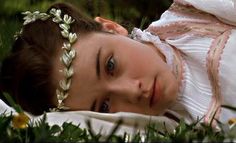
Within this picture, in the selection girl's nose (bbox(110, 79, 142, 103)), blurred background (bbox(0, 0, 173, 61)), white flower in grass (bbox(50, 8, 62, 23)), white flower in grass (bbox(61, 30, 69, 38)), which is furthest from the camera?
blurred background (bbox(0, 0, 173, 61))

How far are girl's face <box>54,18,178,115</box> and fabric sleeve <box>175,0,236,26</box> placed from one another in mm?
268

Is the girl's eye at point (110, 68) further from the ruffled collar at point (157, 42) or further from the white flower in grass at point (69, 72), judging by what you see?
the ruffled collar at point (157, 42)

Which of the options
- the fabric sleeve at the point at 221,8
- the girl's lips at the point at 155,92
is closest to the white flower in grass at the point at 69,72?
the girl's lips at the point at 155,92

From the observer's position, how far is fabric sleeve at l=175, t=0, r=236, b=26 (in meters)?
1.95

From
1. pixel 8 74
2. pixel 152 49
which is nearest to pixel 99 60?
pixel 152 49

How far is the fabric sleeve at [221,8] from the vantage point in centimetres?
195

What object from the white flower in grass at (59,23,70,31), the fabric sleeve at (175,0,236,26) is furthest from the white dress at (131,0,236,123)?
the white flower in grass at (59,23,70,31)

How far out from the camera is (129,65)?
5.87ft

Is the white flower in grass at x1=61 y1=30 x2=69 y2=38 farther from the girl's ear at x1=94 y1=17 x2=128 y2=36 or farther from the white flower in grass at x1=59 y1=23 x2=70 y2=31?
the girl's ear at x1=94 y1=17 x2=128 y2=36

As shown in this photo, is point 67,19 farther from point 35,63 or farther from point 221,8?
point 221,8

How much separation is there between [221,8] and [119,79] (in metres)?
0.45

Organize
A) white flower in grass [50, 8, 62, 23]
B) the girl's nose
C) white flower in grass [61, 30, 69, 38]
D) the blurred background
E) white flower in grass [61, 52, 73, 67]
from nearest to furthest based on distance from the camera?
the girl's nose → white flower in grass [61, 52, 73, 67] → white flower in grass [61, 30, 69, 38] → white flower in grass [50, 8, 62, 23] → the blurred background

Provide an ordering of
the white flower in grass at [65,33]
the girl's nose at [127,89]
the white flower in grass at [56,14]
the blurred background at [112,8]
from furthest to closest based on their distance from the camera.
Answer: the blurred background at [112,8] → the white flower in grass at [56,14] → the white flower in grass at [65,33] → the girl's nose at [127,89]

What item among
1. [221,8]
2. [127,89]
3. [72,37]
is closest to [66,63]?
[72,37]
